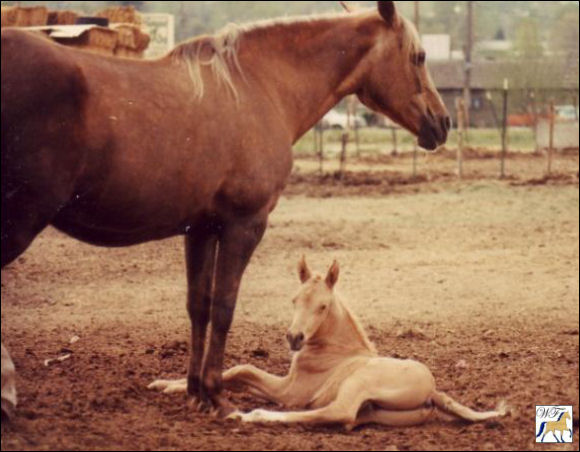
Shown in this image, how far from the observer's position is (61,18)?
566 inches

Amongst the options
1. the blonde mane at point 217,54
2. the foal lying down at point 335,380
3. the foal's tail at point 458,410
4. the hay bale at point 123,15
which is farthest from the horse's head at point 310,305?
the hay bale at point 123,15

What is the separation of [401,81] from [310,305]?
4.88 ft

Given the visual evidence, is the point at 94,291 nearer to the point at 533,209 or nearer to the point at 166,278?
the point at 166,278

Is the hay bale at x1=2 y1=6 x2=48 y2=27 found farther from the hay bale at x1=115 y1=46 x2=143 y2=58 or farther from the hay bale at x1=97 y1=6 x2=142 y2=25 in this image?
the hay bale at x1=97 y1=6 x2=142 y2=25

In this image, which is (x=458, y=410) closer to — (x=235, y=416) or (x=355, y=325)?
(x=355, y=325)

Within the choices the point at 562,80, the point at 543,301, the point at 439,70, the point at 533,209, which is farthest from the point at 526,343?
the point at 439,70

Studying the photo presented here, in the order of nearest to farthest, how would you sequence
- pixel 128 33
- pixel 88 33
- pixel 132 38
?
pixel 88 33 < pixel 128 33 < pixel 132 38

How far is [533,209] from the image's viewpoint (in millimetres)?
18234

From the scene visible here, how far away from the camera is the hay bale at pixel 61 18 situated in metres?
Result: 14.2

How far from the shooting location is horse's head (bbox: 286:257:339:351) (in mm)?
6371

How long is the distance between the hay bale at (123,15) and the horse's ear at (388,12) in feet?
31.4

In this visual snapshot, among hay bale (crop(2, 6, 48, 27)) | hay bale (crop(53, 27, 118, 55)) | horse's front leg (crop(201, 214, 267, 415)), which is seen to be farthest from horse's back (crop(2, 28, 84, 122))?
hay bale (crop(2, 6, 48, 27))

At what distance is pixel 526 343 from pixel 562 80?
44030mm

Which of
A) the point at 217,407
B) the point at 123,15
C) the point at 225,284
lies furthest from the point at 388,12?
the point at 123,15
